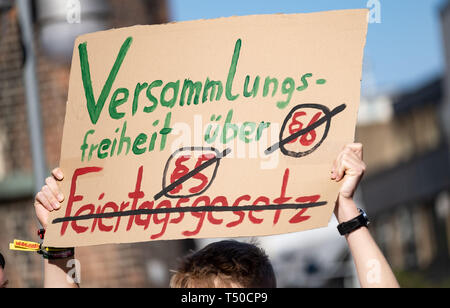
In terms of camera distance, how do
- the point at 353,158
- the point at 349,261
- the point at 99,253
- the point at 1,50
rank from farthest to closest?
the point at 349,261
the point at 1,50
the point at 99,253
the point at 353,158

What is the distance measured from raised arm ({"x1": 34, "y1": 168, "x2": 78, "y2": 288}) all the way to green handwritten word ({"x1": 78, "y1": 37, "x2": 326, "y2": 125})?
7.9 inches

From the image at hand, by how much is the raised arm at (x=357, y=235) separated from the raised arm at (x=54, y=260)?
2.68ft

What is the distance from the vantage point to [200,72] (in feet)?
7.70

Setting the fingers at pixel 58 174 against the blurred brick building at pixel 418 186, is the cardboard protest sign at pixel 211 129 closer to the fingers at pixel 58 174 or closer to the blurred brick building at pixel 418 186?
the fingers at pixel 58 174

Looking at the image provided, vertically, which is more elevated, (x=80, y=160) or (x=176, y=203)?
(x=80, y=160)

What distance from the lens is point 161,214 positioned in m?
2.22

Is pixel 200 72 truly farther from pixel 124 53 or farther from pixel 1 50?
pixel 1 50

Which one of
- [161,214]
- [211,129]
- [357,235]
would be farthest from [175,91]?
[357,235]

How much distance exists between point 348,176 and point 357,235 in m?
0.18

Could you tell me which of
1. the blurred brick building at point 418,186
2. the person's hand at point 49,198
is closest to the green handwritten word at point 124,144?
the person's hand at point 49,198

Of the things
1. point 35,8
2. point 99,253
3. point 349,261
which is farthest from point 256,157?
point 349,261

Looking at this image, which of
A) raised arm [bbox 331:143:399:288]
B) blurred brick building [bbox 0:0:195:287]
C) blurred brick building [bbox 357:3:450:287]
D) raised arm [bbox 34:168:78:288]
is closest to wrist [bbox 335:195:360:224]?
raised arm [bbox 331:143:399:288]

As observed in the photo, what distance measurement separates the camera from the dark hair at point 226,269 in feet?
7.14

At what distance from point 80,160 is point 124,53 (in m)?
0.36
